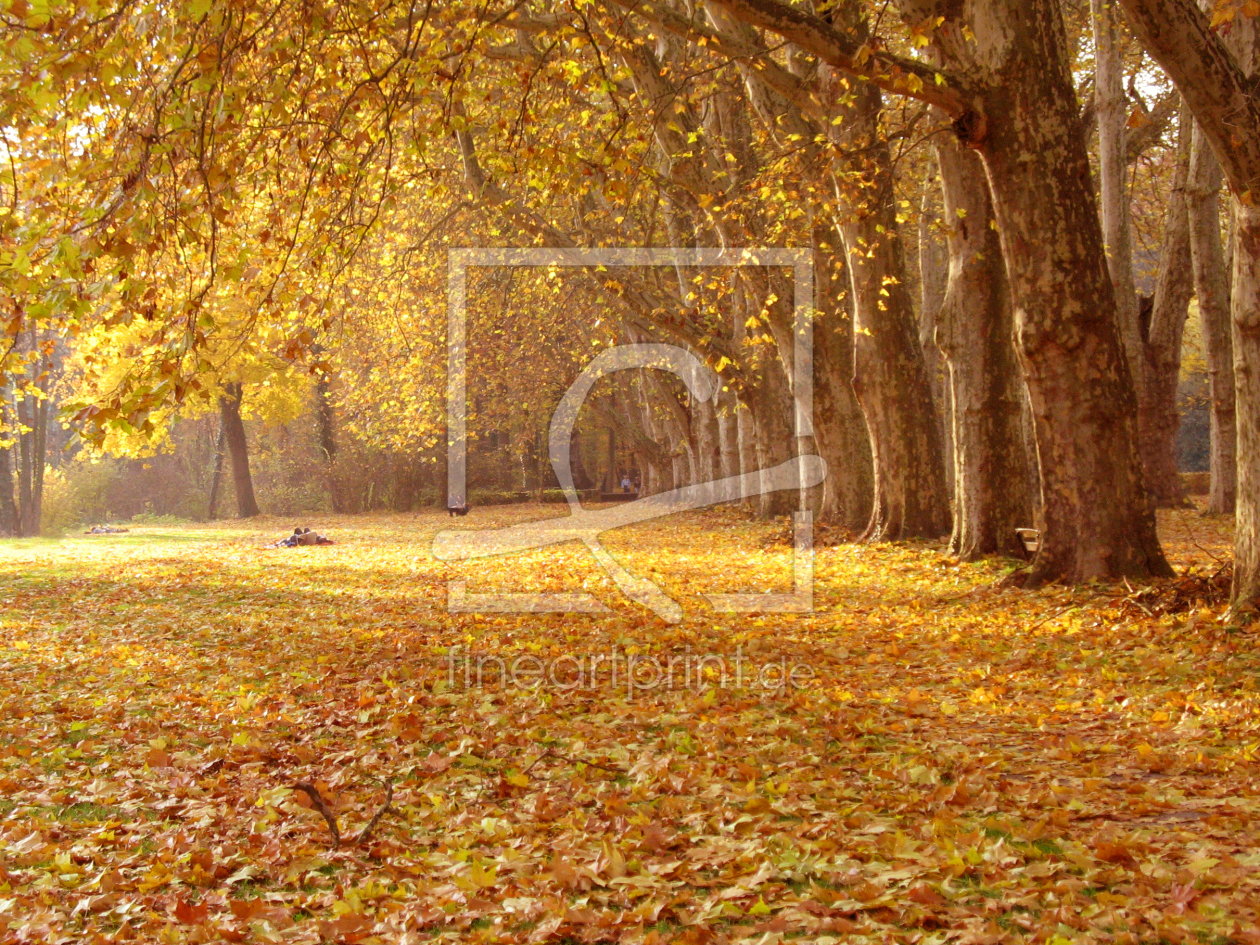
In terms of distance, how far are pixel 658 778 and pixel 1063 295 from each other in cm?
589

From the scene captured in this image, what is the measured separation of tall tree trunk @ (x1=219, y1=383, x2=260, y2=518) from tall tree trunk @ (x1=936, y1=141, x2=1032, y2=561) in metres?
30.6

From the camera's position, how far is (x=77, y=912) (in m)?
3.69

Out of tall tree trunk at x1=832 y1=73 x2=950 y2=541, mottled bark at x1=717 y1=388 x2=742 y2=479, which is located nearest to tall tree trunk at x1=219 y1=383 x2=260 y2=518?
mottled bark at x1=717 y1=388 x2=742 y2=479

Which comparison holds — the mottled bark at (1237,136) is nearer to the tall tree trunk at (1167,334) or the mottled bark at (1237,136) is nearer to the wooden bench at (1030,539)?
the wooden bench at (1030,539)

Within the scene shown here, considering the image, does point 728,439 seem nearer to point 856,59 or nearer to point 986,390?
point 986,390

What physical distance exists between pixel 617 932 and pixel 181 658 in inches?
264

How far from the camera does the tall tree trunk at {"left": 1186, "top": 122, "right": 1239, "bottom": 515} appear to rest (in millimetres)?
16531

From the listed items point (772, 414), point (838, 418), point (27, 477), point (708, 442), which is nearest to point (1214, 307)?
point (838, 418)

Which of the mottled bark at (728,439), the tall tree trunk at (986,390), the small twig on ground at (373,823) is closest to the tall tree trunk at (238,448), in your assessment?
the mottled bark at (728,439)

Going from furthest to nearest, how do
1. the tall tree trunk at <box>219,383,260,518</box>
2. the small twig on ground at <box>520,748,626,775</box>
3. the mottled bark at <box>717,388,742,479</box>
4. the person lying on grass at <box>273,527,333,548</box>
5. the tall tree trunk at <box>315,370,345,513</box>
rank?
the tall tree trunk at <box>315,370,345,513</box>, the tall tree trunk at <box>219,383,260,518</box>, the mottled bark at <box>717,388,742,479</box>, the person lying on grass at <box>273,527,333,548</box>, the small twig on ground at <box>520,748,626,775</box>

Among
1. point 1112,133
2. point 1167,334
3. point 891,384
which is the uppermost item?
point 1112,133

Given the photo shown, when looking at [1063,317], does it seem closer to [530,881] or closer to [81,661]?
[530,881]

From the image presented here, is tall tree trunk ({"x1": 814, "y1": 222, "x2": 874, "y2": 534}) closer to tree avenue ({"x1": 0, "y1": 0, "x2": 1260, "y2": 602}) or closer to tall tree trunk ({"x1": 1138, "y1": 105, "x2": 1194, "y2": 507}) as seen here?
tree avenue ({"x1": 0, "y1": 0, "x2": 1260, "y2": 602})

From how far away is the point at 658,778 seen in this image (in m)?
5.08
